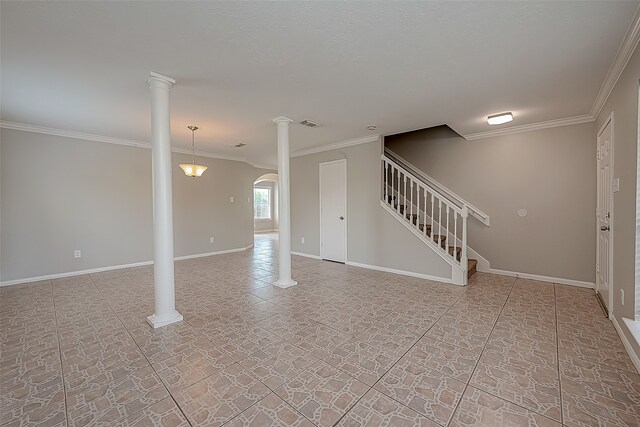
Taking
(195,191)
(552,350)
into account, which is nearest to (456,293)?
(552,350)

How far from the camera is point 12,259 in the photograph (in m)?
4.19

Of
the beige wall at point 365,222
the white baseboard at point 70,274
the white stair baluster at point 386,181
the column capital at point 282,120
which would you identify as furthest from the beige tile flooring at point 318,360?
the column capital at point 282,120

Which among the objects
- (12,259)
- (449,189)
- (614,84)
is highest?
(614,84)

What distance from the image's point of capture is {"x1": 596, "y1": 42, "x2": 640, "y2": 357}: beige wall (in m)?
2.16

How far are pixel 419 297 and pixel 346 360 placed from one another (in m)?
1.85

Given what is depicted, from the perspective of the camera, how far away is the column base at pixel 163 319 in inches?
109

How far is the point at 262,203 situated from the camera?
12672 mm

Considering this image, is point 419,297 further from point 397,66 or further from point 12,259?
point 12,259

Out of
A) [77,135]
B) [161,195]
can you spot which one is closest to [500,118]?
[161,195]

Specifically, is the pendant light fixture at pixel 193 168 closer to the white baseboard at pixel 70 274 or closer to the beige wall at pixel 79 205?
the beige wall at pixel 79 205

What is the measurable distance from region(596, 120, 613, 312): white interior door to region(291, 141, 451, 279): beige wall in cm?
175

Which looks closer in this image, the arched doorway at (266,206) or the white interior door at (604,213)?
the white interior door at (604,213)

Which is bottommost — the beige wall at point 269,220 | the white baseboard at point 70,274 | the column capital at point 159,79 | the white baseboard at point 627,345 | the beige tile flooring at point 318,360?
the beige tile flooring at point 318,360

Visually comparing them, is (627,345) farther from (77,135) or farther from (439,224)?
(77,135)
